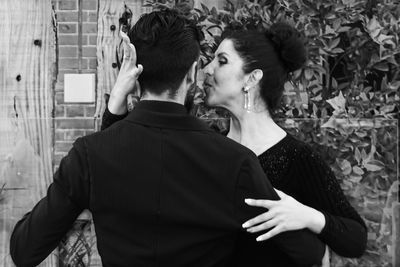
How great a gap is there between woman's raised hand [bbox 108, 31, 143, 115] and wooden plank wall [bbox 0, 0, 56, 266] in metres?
2.00

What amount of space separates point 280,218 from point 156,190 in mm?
393

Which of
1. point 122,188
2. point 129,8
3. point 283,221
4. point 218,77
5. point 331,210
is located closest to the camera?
point 122,188

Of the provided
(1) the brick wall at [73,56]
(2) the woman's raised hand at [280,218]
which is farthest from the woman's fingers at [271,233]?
(1) the brick wall at [73,56]

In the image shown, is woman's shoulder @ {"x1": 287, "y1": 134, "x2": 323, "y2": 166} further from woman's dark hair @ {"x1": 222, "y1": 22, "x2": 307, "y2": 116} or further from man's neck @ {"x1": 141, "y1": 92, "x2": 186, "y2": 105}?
man's neck @ {"x1": 141, "y1": 92, "x2": 186, "y2": 105}

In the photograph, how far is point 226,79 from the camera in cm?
261

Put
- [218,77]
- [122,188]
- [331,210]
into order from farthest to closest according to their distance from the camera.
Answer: [218,77] < [331,210] < [122,188]

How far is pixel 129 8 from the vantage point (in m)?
4.06

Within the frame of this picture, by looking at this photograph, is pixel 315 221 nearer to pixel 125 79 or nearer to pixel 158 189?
pixel 158 189

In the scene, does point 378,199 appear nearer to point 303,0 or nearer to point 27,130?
point 303,0

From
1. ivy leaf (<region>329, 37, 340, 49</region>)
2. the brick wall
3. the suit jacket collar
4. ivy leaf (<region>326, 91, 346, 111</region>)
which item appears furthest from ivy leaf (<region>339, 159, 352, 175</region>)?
the suit jacket collar

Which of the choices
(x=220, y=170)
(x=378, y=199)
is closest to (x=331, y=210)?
(x=220, y=170)

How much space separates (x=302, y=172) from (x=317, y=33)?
5.21 ft

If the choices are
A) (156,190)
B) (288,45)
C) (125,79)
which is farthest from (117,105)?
(288,45)

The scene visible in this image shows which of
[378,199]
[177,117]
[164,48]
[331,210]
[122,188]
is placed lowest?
[378,199]
